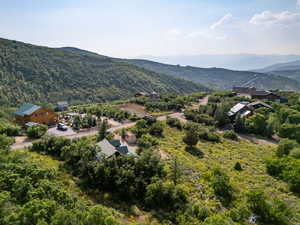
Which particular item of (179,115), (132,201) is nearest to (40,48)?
(179,115)

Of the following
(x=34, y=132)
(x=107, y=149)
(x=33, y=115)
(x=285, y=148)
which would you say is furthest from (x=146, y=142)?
(x=33, y=115)

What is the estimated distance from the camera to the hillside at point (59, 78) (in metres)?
82.6

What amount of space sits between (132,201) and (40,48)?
5474 inches

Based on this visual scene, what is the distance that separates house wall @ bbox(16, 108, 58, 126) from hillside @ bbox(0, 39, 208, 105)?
127 feet

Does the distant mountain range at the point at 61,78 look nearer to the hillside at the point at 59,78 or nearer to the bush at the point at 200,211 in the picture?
the hillside at the point at 59,78

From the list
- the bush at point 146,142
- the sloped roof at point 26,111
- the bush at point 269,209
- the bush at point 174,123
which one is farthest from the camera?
the bush at point 174,123

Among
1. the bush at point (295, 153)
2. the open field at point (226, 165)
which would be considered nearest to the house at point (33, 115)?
the open field at point (226, 165)

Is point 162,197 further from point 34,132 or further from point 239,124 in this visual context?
point 239,124

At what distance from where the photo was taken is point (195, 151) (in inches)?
1270

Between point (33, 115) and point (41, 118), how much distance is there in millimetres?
1631

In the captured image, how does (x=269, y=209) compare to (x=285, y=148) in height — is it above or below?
below

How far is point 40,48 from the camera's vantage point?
411 feet

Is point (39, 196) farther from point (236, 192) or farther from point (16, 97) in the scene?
point (16, 97)

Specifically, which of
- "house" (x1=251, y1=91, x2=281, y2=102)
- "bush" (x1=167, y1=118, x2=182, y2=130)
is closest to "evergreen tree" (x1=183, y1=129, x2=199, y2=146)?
"bush" (x1=167, y1=118, x2=182, y2=130)
